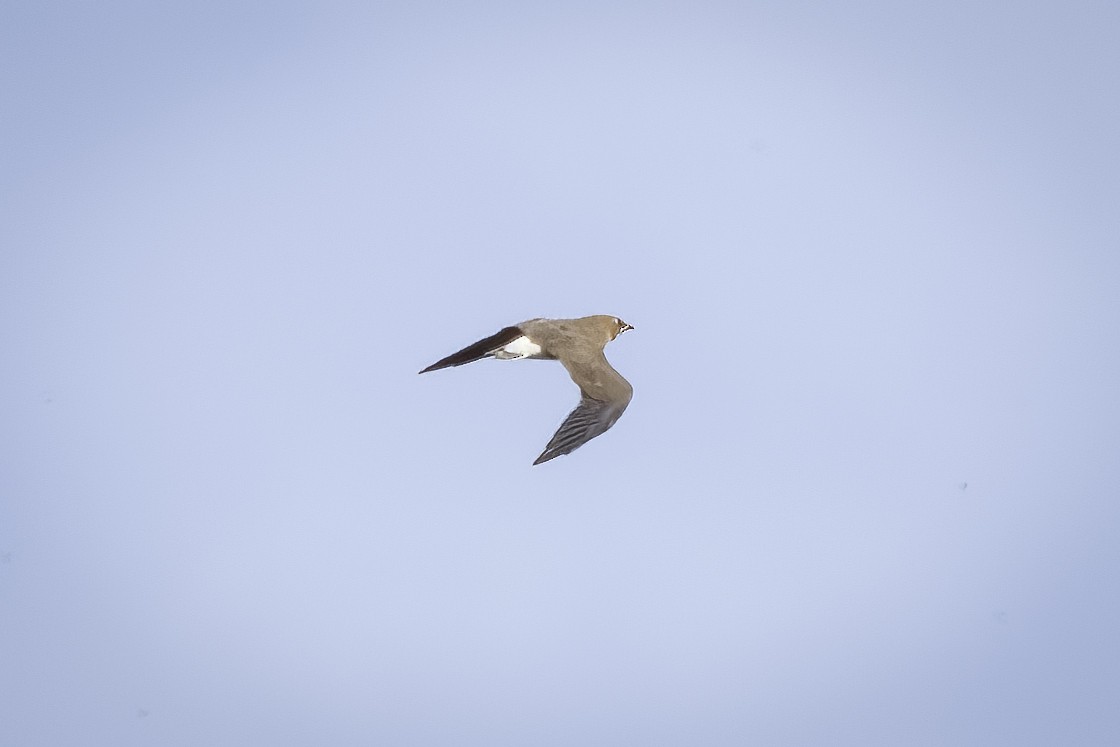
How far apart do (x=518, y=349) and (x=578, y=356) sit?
40.5 inches

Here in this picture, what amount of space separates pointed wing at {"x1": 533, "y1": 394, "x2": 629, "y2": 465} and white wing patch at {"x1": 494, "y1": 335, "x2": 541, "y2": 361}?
1.78 metres

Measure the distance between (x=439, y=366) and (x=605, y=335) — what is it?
3297 millimetres

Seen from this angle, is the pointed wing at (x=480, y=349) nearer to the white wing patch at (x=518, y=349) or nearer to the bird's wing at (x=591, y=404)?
the white wing patch at (x=518, y=349)

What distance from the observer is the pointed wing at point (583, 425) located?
21.9 m

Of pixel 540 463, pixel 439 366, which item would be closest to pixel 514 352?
pixel 439 366

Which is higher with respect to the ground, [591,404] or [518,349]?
[518,349]

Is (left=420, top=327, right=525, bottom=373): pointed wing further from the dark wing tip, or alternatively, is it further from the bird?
the dark wing tip

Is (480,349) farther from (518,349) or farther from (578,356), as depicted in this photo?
(578,356)

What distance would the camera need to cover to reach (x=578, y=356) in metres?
24.7

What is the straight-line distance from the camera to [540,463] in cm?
2123

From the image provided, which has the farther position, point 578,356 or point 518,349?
point 518,349

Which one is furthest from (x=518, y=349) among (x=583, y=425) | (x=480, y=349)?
(x=583, y=425)

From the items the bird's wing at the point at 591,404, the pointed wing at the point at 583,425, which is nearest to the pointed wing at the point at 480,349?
the bird's wing at the point at 591,404

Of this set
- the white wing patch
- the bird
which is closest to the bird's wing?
the bird
